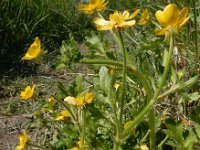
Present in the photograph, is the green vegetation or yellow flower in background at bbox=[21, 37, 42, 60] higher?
yellow flower in background at bbox=[21, 37, 42, 60]

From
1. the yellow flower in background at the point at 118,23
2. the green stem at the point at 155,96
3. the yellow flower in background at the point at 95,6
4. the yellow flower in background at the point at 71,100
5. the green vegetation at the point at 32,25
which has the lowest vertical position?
the green vegetation at the point at 32,25

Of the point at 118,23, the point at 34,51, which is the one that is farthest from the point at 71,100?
the point at 118,23

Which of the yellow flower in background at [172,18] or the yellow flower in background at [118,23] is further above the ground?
the yellow flower in background at [172,18]

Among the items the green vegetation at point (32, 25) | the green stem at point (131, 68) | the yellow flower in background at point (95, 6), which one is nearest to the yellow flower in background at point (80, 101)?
the green stem at point (131, 68)

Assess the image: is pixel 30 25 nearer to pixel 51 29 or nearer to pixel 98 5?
pixel 51 29

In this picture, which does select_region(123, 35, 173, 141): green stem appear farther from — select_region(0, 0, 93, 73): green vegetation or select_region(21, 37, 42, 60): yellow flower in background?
select_region(0, 0, 93, 73): green vegetation

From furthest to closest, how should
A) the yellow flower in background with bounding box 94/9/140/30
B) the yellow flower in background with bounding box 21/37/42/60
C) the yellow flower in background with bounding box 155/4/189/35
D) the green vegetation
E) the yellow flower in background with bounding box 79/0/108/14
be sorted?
the green vegetation → the yellow flower in background with bounding box 79/0/108/14 → the yellow flower in background with bounding box 21/37/42/60 → the yellow flower in background with bounding box 94/9/140/30 → the yellow flower in background with bounding box 155/4/189/35

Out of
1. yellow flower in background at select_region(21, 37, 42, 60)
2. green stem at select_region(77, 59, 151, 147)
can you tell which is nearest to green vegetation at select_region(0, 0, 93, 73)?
yellow flower in background at select_region(21, 37, 42, 60)

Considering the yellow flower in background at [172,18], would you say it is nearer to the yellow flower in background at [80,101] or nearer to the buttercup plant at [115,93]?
the buttercup plant at [115,93]

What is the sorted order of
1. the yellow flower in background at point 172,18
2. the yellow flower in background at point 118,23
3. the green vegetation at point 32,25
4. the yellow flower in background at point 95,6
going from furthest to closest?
the green vegetation at point 32,25 → the yellow flower in background at point 95,6 → the yellow flower in background at point 118,23 → the yellow flower in background at point 172,18

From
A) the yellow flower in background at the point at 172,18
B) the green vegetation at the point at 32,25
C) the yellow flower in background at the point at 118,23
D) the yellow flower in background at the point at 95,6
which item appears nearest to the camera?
the yellow flower in background at the point at 172,18
